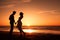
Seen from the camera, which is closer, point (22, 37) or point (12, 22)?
point (12, 22)

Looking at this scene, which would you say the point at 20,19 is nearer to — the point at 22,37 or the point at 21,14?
the point at 21,14

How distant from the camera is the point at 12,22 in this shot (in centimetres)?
1602

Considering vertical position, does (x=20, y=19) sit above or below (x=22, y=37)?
above

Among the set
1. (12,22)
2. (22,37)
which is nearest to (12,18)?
(12,22)

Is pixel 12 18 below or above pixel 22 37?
above

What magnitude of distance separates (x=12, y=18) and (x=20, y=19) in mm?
1081

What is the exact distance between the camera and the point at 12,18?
16.1 meters

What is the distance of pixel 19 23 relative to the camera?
55.6ft

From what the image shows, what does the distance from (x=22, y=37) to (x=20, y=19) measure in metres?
1.51

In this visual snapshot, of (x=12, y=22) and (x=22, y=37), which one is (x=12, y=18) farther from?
(x=22, y=37)

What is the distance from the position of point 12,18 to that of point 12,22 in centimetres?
32

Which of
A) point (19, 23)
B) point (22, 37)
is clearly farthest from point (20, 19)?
A: point (22, 37)

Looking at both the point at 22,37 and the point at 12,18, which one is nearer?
the point at 12,18

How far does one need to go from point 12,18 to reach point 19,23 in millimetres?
1063
